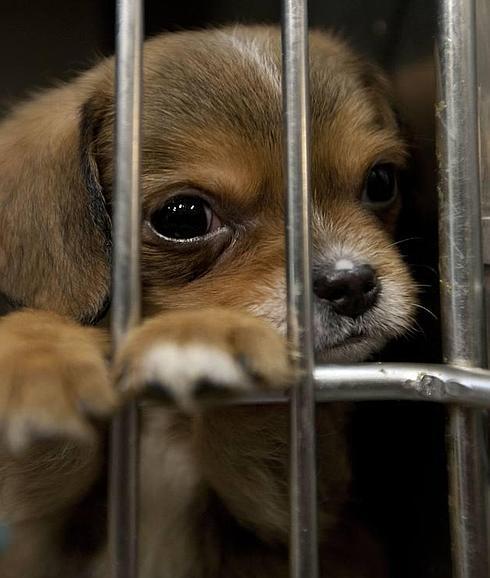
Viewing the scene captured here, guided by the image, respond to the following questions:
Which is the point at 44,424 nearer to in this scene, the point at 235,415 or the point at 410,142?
the point at 235,415

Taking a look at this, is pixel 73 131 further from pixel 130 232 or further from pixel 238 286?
pixel 130 232

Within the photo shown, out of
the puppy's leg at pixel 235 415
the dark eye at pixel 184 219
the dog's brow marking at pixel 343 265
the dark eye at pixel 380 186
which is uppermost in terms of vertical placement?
the dark eye at pixel 380 186

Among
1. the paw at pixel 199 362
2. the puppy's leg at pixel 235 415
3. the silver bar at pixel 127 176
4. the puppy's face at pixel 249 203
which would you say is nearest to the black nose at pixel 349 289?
the puppy's face at pixel 249 203

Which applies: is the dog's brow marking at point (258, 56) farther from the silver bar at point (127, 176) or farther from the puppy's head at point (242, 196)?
the silver bar at point (127, 176)

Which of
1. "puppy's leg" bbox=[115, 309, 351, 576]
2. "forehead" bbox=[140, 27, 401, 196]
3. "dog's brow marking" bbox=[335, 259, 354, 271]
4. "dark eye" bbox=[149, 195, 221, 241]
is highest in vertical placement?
"forehead" bbox=[140, 27, 401, 196]

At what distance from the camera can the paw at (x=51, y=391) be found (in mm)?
755

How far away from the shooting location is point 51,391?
0.77 meters

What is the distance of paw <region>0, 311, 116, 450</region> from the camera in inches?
29.7

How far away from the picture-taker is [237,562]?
1.31 metres

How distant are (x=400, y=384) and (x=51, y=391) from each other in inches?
15.8

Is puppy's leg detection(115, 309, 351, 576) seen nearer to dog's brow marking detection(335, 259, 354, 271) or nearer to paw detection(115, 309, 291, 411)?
paw detection(115, 309, 291, 411)

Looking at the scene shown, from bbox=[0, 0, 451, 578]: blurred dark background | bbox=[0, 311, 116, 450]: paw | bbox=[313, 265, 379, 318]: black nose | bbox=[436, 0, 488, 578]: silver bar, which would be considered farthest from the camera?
bbox=[0, 0, 451, 578]: blurred dark background

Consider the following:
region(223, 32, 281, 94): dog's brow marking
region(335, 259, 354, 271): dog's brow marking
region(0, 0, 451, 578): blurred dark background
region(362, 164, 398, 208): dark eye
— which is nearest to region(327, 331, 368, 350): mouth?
region(335, 259, 354, 271): dog's brow marking

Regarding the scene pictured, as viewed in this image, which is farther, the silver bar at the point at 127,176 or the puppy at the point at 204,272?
the puppy at the point at 204,272
